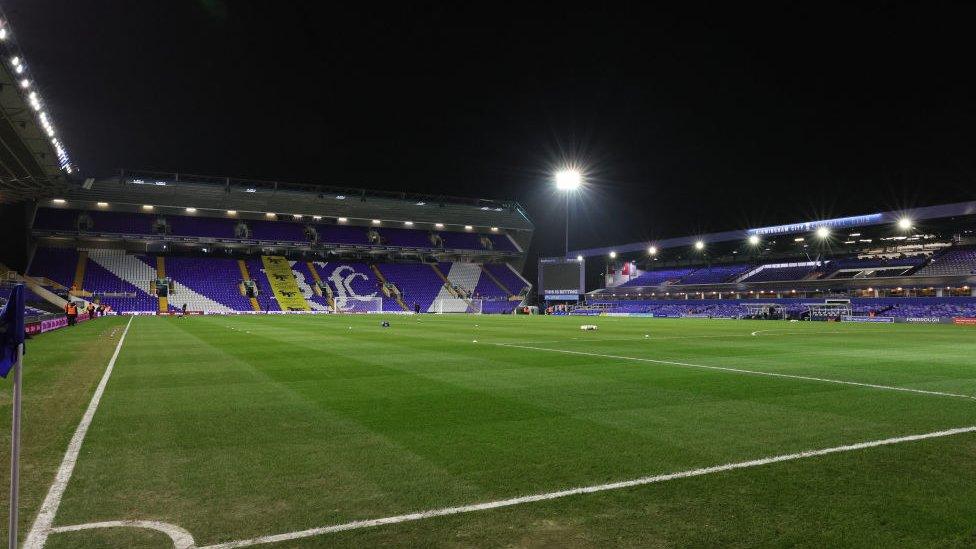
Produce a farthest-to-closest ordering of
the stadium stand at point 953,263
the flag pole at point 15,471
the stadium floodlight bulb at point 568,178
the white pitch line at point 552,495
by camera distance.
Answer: the stadium floodlight bulb at point 568,178 < the stadium stand at point 953,263 < the white pitch line at point 552,495 < the flag pole at point 15,471

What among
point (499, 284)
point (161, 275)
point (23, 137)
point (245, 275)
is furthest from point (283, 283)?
point (23, 137)

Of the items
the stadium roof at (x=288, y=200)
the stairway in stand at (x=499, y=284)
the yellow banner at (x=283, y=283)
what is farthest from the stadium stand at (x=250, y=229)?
the stairway in stand at (x=499, y=284)

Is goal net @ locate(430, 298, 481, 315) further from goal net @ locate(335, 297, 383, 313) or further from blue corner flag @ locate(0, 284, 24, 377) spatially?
blue corner flag @ locate(0, 284, 24, 377)

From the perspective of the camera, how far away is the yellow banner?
197ft

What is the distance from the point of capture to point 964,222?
47312 mm

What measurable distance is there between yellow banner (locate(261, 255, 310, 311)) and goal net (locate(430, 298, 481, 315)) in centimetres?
1539

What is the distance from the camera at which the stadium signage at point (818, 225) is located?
4894cm

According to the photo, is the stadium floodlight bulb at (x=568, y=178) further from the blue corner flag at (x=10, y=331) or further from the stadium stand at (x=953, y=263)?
the blue corner flag at (x=10, y=331)

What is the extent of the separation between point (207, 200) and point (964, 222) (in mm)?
74490

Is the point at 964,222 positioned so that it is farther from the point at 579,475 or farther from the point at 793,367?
the point at 579,475

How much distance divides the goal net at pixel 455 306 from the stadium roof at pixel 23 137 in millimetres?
38494

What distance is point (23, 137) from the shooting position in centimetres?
2892

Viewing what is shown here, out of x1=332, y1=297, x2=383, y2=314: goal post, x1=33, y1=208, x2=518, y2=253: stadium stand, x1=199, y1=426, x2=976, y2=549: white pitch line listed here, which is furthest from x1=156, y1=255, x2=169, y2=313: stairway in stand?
x1=199, y1=426, x2=976, y2=549: white pitch line

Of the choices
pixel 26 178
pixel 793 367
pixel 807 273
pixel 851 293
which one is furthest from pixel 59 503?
pixel 807 273
